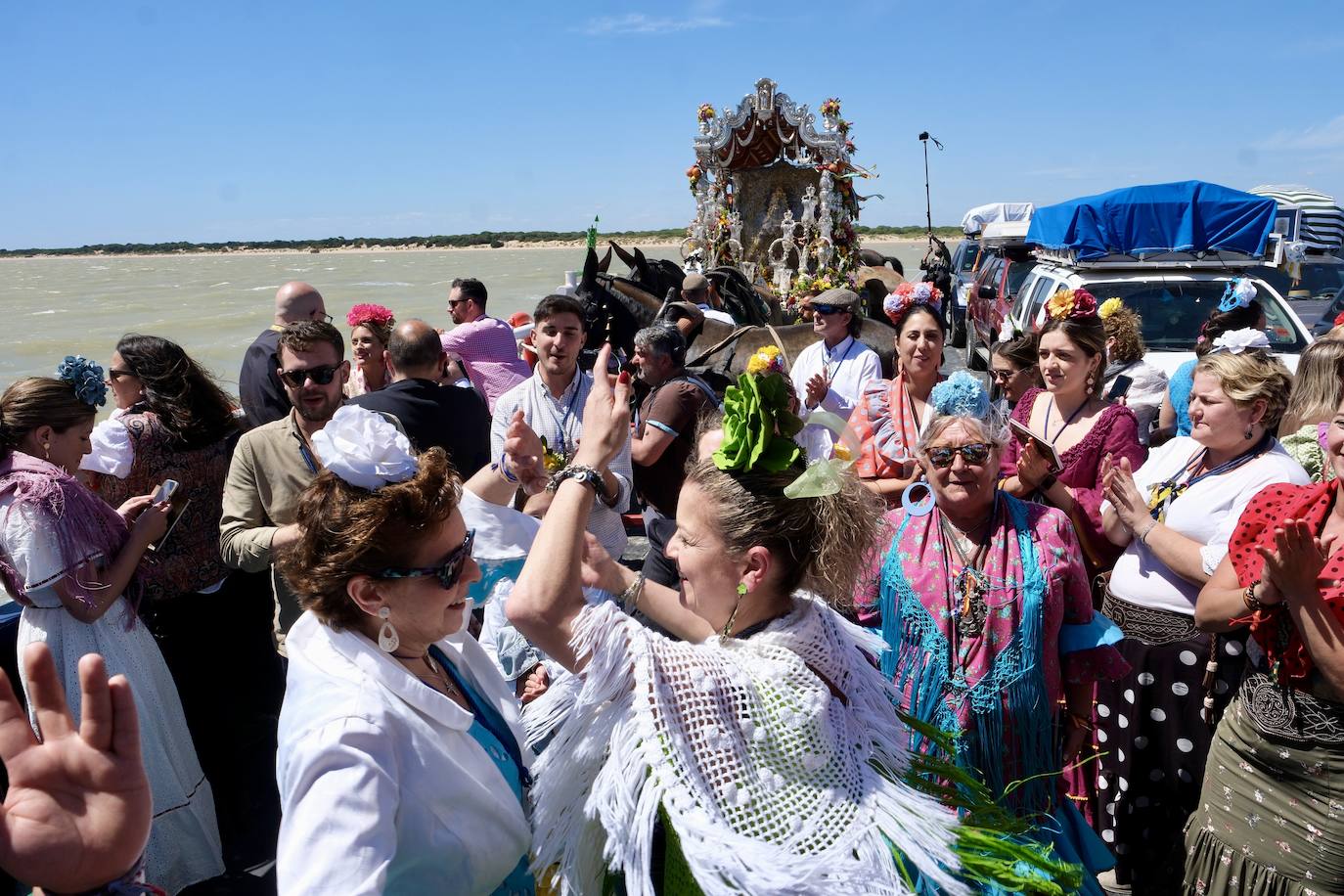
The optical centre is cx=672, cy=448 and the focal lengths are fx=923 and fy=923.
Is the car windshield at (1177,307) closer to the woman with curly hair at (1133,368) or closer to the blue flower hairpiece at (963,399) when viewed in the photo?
the woman with curly hair at (1133,368)

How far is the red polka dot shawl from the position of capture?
95.7 inches

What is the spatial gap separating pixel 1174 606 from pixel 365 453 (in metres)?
2.80

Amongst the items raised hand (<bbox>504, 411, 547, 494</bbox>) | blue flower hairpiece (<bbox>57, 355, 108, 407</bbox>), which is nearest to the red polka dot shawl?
raised hand (<bbox>504, 411, 547, 494</bbox>)

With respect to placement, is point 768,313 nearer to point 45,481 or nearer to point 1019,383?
point 1019,383

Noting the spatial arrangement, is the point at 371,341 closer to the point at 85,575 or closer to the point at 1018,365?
the point at 85,575

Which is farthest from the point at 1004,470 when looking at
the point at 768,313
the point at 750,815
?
the point at 768,313

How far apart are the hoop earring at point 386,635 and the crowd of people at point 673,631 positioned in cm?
3

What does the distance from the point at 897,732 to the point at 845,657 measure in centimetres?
18

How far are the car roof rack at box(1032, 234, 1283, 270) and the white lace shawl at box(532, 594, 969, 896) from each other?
26.1 feet

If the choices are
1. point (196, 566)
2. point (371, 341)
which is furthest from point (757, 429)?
point (371, 341)

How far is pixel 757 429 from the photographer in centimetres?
184

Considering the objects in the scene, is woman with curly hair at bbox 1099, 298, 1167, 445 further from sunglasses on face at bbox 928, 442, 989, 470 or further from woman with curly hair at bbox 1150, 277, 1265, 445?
sunglasses on face at bbox 928, 442, 989, 470

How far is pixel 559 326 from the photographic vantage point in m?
4.31

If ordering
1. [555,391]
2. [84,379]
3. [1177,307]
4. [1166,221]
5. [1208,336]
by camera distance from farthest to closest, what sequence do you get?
1. [1166,221]
2. [1177,307]
3. [1208,336]
4. [555,391]
5. [84,379]
